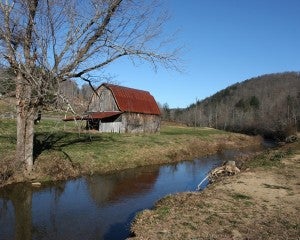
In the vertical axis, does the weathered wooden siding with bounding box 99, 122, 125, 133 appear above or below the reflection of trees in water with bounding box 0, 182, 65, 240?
above

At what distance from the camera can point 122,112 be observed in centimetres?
4466

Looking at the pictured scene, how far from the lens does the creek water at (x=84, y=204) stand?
1237 cm

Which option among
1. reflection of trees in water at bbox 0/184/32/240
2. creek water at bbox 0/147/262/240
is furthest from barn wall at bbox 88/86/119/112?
reflection of trees in water at bbox 0/184/32/240

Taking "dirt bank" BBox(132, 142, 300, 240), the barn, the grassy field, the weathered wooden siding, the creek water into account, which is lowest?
the creek water

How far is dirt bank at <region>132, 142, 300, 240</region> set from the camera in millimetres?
9719

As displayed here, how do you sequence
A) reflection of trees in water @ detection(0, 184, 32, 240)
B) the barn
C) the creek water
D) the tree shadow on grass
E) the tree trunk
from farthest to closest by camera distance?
the barn < the tree shadow on grass < the tree trunk < the creek water < reflection of trees in water @ detection(0, 184, 32, 240)

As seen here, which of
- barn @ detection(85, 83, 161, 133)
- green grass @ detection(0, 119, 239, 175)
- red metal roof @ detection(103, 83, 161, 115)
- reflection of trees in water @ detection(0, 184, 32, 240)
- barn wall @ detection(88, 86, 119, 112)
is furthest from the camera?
barn wall @ detection(88, 86, 119, 112)

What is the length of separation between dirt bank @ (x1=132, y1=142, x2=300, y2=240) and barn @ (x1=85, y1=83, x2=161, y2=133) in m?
29.2

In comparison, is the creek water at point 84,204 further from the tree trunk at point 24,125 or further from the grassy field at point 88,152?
the tree trunk at point 24,125

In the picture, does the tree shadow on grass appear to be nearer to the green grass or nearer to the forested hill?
the green grass

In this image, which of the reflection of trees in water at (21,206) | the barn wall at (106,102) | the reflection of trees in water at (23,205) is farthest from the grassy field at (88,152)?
the barn wall at (106,102)

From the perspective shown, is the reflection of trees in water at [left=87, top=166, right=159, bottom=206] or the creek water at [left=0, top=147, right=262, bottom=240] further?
the reflection of trees in water at [left=87, top=166, right=159, bottom=206]

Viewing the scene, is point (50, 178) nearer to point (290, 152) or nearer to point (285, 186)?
point (285, 186)

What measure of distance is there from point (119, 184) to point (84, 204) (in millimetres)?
4491
